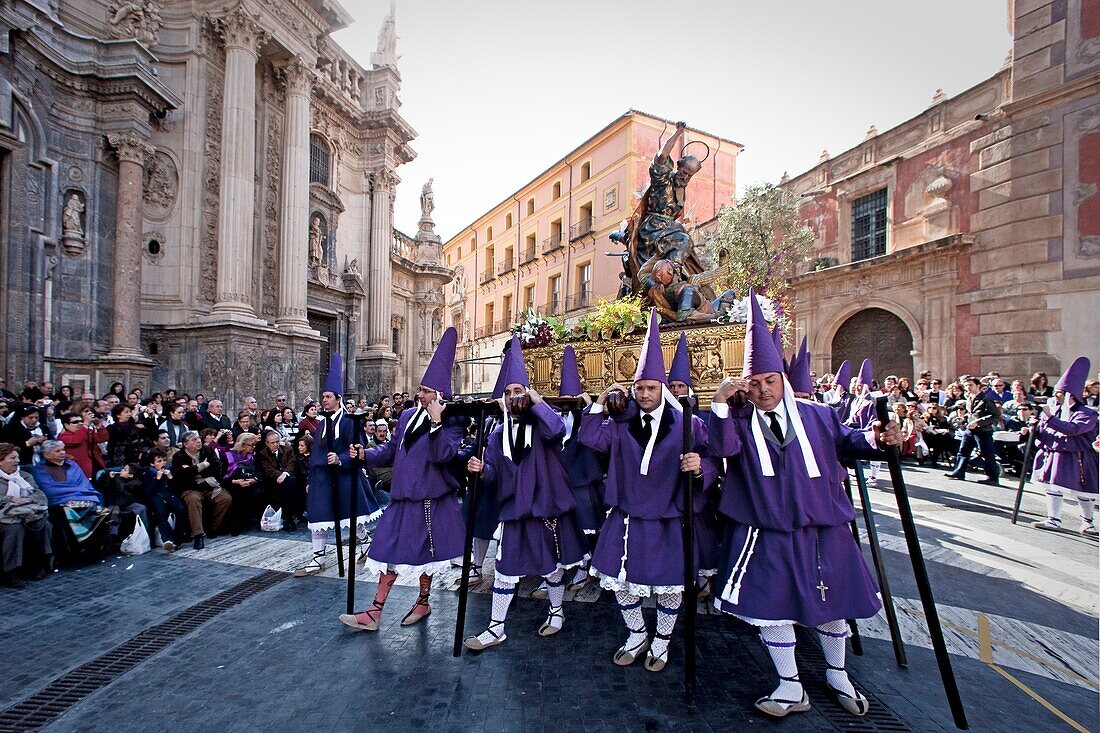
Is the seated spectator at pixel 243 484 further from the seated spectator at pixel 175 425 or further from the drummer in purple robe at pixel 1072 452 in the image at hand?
the drummer in purple robe at pixel 1072 452

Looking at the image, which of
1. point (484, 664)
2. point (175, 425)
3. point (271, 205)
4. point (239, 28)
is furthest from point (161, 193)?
point (484, 664)

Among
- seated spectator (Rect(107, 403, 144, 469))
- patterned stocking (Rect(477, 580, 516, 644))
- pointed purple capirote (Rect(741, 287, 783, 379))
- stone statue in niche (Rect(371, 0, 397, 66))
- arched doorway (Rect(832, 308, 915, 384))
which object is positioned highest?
stone statue in niche (Rect(371, 0, 397, 66))

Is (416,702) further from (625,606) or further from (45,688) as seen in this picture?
(45,688)

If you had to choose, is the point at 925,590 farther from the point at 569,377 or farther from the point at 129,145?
the point at 129,145

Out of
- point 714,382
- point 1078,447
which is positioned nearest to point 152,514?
point 714,382

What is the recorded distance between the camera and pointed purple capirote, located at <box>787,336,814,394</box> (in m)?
4.50

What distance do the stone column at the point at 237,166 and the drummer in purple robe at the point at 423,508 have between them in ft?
38.5

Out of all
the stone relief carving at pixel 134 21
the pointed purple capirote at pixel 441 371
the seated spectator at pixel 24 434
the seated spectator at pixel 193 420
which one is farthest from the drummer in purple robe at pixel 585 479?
the stone relief carving at pixel 134 21

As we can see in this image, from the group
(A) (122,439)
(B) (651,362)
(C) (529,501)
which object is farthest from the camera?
(A) (122,439)

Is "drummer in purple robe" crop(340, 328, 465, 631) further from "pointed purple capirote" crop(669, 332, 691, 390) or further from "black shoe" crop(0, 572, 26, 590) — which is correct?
"black shoe" crop(0, 572, 26, 590)

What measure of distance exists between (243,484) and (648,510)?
6790 millimetres

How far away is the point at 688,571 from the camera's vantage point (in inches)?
139

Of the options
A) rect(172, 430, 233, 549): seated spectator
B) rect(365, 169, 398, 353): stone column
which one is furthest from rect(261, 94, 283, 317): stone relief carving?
rect(172, 430, 233, 549): seated spectator

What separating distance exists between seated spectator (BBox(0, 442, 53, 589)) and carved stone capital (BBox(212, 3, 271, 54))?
1346 centimetres
